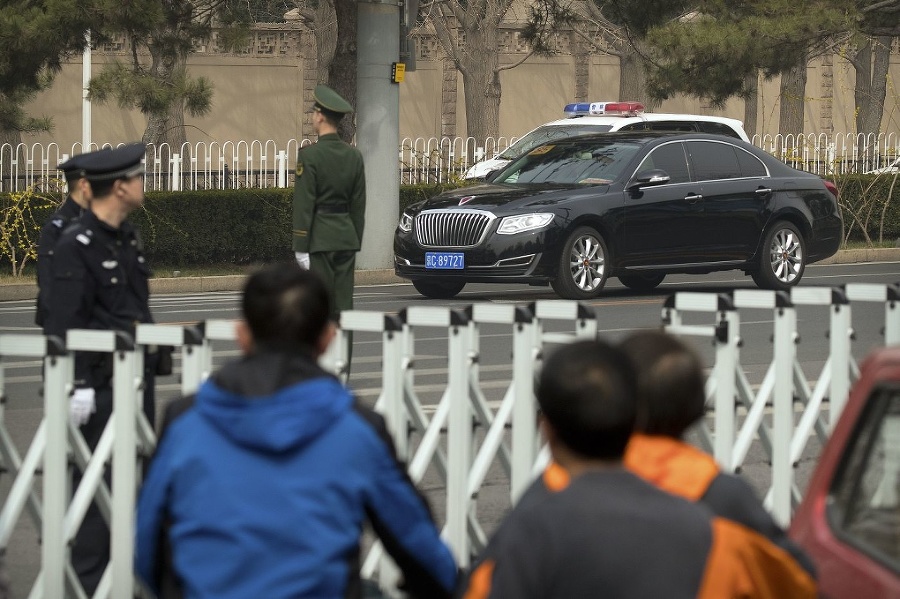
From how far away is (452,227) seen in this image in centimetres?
1644

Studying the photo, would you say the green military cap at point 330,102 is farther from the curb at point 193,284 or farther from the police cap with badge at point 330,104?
the curb at point 193,284

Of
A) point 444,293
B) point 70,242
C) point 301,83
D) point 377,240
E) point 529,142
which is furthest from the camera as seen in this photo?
point 301,83

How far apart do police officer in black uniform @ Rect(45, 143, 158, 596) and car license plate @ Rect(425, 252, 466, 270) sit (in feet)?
32.6

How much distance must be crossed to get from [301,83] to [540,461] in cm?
3850

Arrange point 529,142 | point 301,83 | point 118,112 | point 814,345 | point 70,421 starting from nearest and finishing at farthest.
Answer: point 70,421 → point 814,345 → point 529,142 → point 118,112 → point 301,83

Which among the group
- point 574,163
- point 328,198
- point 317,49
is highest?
point 317,49

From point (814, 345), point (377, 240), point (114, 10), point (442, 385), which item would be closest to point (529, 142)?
point (377, 240)

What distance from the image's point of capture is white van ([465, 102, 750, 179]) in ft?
74.4

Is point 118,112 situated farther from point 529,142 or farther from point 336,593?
point 336,593

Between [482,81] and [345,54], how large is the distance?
17.2m

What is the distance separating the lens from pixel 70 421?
5.46 m

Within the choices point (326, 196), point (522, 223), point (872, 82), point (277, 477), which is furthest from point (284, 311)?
point (872, 82)

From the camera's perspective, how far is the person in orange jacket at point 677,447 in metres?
3.23

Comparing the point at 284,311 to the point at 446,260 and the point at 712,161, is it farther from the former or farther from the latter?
the point at 712,161
